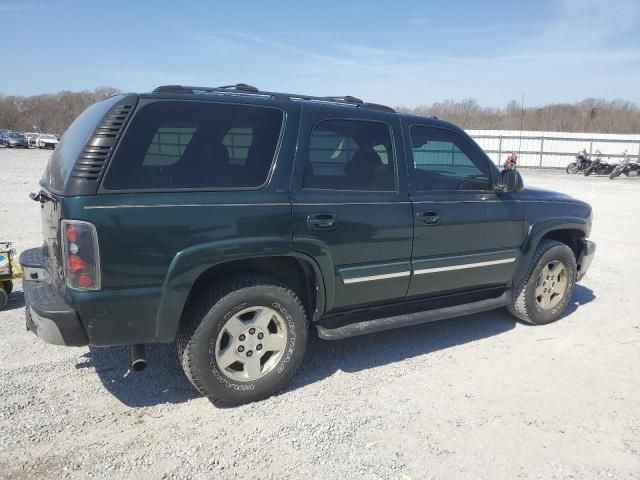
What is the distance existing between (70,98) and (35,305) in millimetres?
86534

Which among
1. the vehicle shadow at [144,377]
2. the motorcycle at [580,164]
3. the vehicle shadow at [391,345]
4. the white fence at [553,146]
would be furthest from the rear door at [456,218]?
the white fence at [553,146]

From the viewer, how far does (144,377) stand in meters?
3.78

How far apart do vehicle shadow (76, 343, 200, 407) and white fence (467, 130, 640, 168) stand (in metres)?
30.6

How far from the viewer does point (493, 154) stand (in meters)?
32.8

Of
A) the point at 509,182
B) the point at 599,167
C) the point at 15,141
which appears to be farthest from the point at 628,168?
the point at 15,141

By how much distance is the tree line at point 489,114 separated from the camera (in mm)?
49388

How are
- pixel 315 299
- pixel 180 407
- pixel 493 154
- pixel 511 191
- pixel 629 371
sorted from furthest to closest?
pixel 493 154 < pixel 511 191 < pixel 629 371 < pixel 315 299 < pixel 180 407

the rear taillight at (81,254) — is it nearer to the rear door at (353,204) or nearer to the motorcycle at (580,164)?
the rear door at (353,204)

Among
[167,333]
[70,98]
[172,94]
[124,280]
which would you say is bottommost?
[167,333]

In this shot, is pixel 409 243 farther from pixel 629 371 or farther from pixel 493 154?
pixel 493 154

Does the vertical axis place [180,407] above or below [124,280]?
below

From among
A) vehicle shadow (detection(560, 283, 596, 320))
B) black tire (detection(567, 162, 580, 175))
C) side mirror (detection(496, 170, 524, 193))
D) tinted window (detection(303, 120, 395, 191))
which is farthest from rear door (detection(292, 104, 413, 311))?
black tire (detection(567, 162, 580, 175))

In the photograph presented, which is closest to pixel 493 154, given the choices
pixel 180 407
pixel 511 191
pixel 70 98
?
pixel 511 191

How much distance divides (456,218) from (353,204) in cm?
100
